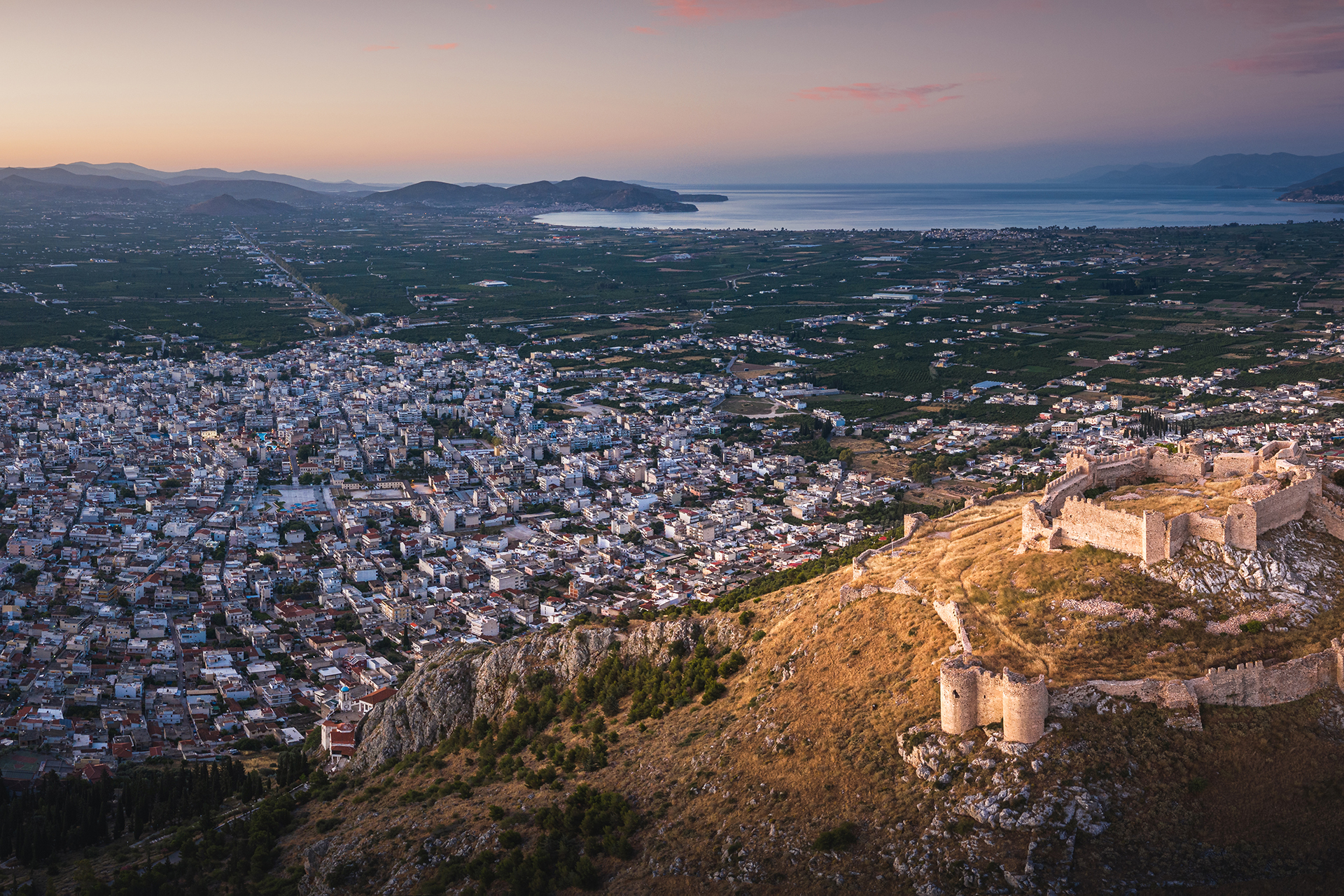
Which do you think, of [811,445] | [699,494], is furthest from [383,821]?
[811,445]

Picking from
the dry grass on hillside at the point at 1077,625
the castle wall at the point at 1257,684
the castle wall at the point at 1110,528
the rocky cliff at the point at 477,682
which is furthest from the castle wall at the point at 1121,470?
the rocky cliff at the point at 477,682

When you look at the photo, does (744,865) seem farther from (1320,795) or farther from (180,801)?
(180,801)

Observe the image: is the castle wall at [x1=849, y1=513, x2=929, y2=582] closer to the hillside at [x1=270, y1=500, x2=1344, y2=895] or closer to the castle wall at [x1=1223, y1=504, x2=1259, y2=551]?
the hillside at [x1=270, y1=500, x2=1344, y2=895]

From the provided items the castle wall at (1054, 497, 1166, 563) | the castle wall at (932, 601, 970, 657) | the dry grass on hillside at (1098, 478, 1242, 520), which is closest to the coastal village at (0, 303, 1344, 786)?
the dry grass on hillside at (1098, 478, 1242, 520)

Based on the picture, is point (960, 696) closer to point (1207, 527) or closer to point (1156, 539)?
point (1156, 539)

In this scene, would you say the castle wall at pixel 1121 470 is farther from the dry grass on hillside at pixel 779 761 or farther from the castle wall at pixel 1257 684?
the castle wall at pixel 1257 684

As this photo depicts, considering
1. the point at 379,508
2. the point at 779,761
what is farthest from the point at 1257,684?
the point at 379,508

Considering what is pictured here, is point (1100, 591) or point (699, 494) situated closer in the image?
point (1100, 591)
